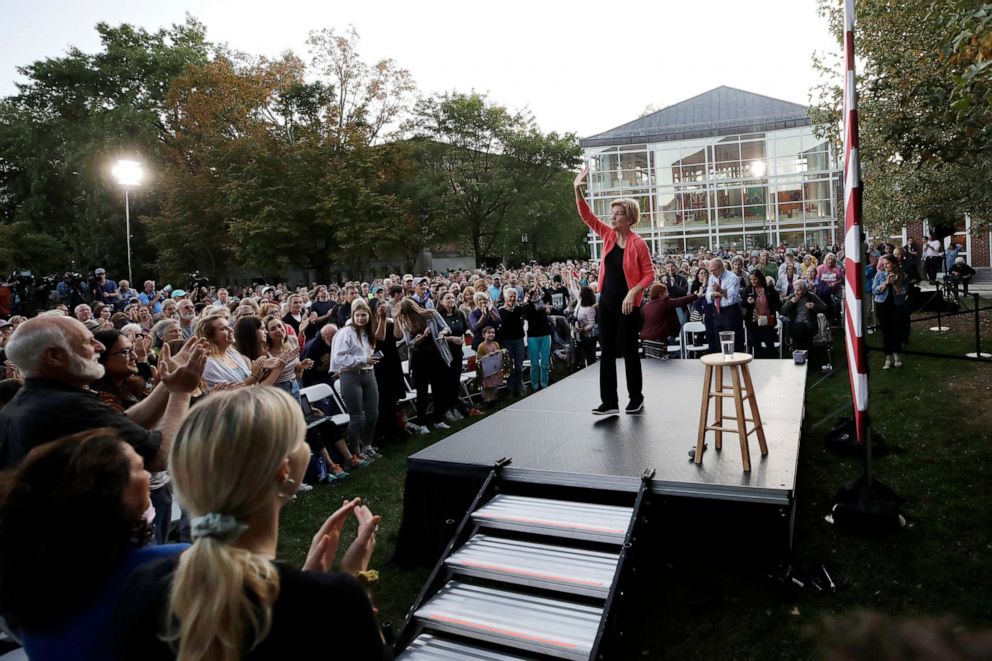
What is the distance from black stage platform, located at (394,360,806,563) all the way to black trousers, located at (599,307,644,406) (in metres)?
0.28

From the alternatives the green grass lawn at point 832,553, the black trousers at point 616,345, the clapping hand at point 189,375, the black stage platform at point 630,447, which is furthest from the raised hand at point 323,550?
the black trousers at point 616,345

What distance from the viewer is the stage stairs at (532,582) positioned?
132 inches

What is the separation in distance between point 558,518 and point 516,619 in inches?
30.1

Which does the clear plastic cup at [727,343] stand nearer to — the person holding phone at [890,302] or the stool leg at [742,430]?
the stool leg at [742,430]

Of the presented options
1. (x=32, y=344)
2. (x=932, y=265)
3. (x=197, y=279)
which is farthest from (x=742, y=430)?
(x=197, y=279)

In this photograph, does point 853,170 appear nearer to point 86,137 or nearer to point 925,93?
point 925,93

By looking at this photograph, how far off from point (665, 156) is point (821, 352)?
2512cm

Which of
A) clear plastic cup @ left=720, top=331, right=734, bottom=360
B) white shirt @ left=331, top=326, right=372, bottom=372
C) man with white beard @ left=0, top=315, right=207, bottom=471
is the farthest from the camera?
white shirt @ left=331, top=326, right=372, bottom=372

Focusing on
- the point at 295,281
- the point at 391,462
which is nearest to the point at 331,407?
the point at 391,462

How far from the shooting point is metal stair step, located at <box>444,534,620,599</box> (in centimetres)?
357

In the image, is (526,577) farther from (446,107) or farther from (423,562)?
(446,107)

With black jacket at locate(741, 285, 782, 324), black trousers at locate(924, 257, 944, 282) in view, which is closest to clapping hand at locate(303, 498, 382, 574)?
black jacket at locate(741, 285, 782, 324)

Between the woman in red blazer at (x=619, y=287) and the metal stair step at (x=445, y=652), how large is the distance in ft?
9.49

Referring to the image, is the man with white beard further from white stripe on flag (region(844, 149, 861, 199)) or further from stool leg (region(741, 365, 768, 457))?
white stripe on flag (region(844, 149, 861, 199))
